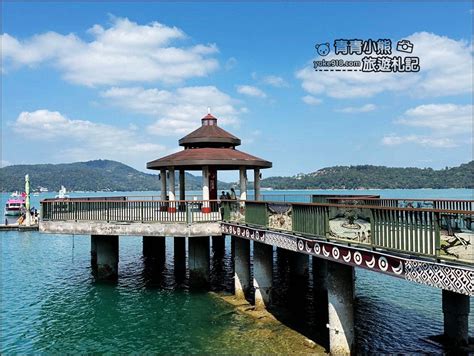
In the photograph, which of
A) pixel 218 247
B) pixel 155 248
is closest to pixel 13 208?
pixel 155 248

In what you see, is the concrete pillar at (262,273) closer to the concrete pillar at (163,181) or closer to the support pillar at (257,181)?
the support pillar at (257,181)

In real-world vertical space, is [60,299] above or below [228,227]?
below

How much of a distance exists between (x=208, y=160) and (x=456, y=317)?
14449 millimetres

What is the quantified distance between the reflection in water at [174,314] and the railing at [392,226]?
5.09 meters

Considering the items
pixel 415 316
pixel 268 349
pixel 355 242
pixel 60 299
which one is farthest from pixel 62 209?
pixel 415 316

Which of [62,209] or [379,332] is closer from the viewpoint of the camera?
[379,332]

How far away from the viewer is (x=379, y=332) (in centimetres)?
1723

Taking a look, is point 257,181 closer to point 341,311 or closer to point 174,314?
point 174,314

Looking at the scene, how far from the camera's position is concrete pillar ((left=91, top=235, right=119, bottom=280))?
83.5ft

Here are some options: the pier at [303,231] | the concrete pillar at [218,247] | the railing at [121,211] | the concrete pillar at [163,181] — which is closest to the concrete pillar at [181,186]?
the pier at [303,231]

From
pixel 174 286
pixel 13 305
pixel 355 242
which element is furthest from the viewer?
pixel 174 286

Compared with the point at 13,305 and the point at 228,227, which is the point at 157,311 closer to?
the point at 228,227

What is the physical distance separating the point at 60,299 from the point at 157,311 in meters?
6.85

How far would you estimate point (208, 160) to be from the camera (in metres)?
23.2
